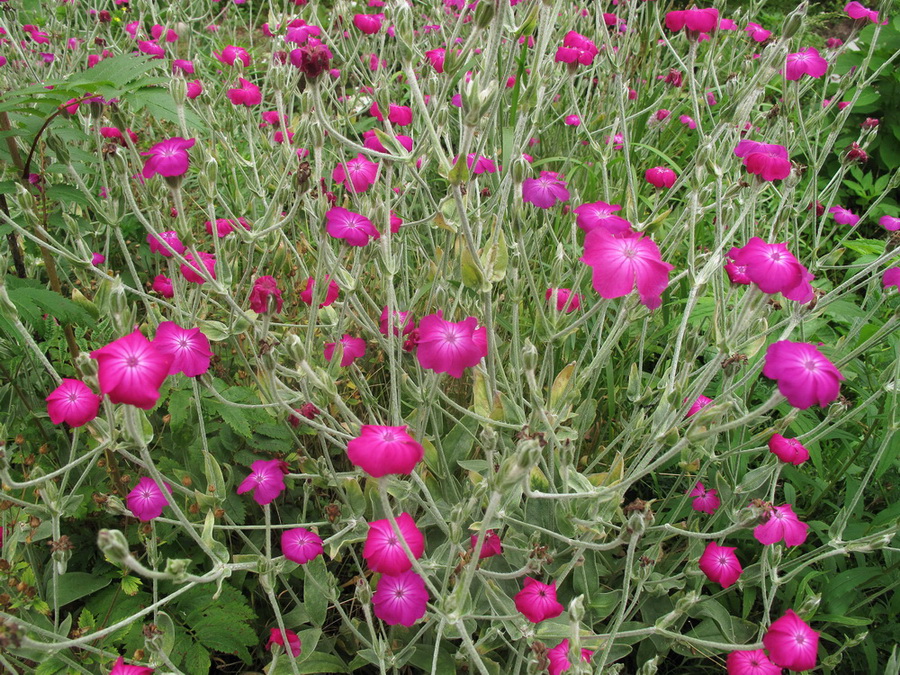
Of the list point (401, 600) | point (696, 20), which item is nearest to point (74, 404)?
point (401, 600)

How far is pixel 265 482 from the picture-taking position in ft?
4.88

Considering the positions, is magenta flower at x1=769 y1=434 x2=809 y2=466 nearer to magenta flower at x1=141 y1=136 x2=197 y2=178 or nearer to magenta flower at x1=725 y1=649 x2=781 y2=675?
magenta flower at x1=725 y1=649 x2=781 y2=675

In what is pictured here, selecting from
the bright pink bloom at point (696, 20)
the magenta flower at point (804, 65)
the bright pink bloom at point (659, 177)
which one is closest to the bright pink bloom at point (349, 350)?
the bright pink bloom at point (659, 177)

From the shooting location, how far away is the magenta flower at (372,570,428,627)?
1.28 m

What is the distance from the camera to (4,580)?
144cm

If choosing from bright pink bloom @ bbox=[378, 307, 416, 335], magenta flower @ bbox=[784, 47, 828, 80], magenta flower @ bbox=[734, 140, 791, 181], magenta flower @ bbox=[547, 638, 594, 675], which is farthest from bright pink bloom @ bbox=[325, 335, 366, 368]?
magenta flower @ bbox=[784, 47, 828, 80]

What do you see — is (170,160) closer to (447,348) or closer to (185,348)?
(185,348)

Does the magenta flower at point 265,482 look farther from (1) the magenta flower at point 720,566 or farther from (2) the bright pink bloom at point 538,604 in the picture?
(1) the magenta flower at point 720,566

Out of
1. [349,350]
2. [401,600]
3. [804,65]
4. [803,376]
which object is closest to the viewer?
[803,376]

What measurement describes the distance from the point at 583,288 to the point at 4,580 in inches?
65.3

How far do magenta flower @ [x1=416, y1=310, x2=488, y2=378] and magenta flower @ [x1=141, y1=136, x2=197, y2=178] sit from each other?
607 millimetres

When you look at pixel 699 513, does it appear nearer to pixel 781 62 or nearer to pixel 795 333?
pixel 795 333

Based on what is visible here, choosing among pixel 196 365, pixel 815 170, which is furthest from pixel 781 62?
pixel 196 365

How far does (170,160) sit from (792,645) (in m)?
1.56
